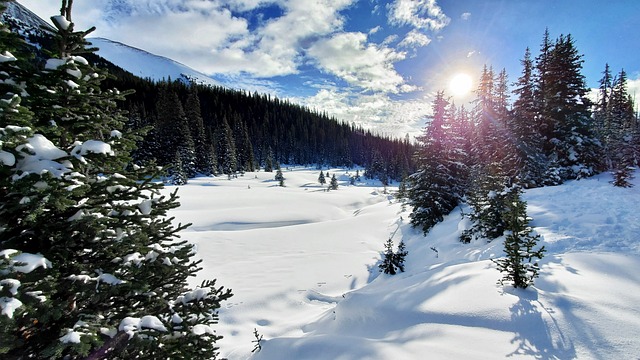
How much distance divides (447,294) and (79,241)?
6.14 meters

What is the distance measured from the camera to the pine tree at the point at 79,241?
2.41 metres

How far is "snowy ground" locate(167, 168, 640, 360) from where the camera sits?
4.39m

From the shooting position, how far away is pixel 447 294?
5.89 meters

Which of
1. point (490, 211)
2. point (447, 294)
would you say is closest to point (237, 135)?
point (490, 211)

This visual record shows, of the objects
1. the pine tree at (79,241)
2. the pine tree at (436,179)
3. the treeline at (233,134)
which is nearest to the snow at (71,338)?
the pine tree at (79,241)

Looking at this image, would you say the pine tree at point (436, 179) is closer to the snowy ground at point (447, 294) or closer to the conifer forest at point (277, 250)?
the conifer forest at point (277, 250)

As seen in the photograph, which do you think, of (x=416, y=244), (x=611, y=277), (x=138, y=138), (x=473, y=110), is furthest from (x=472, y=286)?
(x=473, y=110)

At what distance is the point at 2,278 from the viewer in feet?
7.16

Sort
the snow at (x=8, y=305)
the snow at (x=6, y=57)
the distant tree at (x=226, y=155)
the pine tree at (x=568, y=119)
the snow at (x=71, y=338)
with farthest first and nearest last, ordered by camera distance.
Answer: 1. the distant tree at (x=226, y=155)
2. the pine tree at (x=568, y=119)
3. the snow at (x=6, y=57)
4. the snow at (x=71, y=338)
5. the snow at (x=8, y=305)

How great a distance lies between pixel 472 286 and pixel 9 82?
304 inches

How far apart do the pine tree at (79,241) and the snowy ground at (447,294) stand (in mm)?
2972

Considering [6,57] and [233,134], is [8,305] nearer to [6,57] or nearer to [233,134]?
[6,57]

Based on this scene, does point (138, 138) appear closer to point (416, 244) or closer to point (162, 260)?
point (162, 260)

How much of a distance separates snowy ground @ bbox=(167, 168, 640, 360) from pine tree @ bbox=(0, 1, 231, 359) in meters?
2.97
